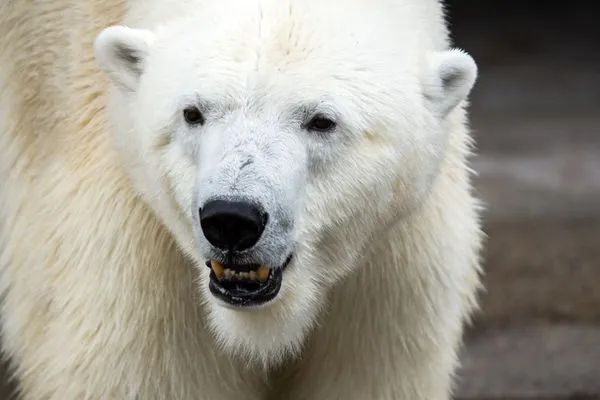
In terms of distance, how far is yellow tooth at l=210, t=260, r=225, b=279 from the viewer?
2393mm

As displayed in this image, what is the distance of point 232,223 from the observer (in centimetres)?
226

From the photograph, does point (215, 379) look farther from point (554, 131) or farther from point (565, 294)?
point (554, 131)

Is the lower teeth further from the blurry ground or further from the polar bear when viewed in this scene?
the blurry ground

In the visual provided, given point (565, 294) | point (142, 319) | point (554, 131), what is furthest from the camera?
point (554, 131)

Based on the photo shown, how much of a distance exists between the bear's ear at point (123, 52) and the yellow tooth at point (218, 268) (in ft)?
1.47

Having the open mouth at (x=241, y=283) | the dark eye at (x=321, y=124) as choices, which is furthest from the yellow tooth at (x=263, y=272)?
the dark eye at (x=321, y=124)

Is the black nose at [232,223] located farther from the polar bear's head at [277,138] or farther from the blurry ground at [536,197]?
the blurry ground at [536,197]

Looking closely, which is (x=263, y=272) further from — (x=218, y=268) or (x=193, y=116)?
(x=193, y=116)

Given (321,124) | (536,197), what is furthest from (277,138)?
(536,197)

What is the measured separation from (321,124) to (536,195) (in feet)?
12.8

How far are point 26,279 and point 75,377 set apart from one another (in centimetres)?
31

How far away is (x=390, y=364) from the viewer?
9.58ft

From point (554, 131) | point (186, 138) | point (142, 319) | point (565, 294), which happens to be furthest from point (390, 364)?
point (554, 131)

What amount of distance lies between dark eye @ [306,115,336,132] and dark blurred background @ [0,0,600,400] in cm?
210
